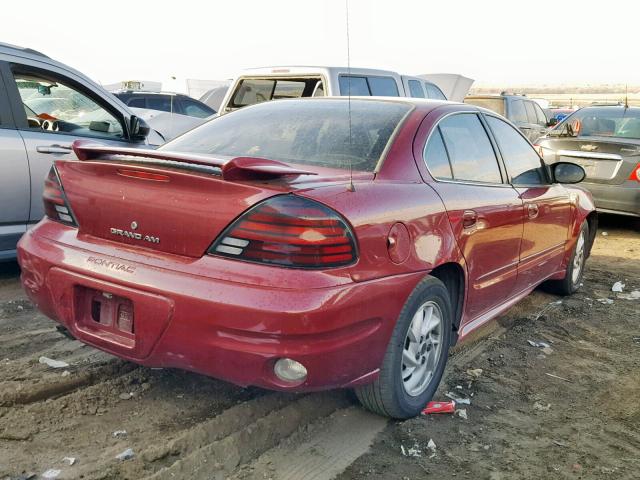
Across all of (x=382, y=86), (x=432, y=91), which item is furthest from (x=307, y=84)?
(x=432, y=91)

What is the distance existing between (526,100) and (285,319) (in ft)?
47.7

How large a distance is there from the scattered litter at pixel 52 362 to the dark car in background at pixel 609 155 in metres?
6.90

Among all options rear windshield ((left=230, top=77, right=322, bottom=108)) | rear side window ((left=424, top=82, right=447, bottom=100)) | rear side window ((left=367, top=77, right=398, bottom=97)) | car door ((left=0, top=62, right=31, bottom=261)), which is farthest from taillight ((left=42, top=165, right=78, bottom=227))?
rear side window ((left=424, top=82, right=447, bottom=100))

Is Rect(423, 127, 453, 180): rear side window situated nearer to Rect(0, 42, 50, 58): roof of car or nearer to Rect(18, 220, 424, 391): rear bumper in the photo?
Rect(18, 220, 424, 391): rear bumper

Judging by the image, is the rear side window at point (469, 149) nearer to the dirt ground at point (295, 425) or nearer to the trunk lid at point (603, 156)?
the dirt ground at point (295, 425)

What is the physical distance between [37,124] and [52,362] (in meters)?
2.57

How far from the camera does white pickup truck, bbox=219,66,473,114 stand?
7867 mm

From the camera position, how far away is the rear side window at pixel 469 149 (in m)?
3.71

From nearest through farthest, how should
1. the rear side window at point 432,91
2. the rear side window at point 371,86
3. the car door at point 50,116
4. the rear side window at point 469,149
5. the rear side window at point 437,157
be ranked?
the rear side window at point 437,157, the rear side window at point 469,149, the car door at point 50,116, the rear side window at point 371,86, the rear side window at point 432,91

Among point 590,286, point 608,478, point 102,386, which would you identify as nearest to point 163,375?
point 102,386

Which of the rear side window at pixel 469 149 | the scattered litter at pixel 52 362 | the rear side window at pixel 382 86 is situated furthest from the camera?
the rear side window at pixel 382 86

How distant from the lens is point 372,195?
9.45ft

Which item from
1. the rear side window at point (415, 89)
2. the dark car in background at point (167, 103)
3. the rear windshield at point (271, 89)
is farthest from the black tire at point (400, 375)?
the dark car in background at point (167, 103)

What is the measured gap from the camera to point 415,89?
977 cm
